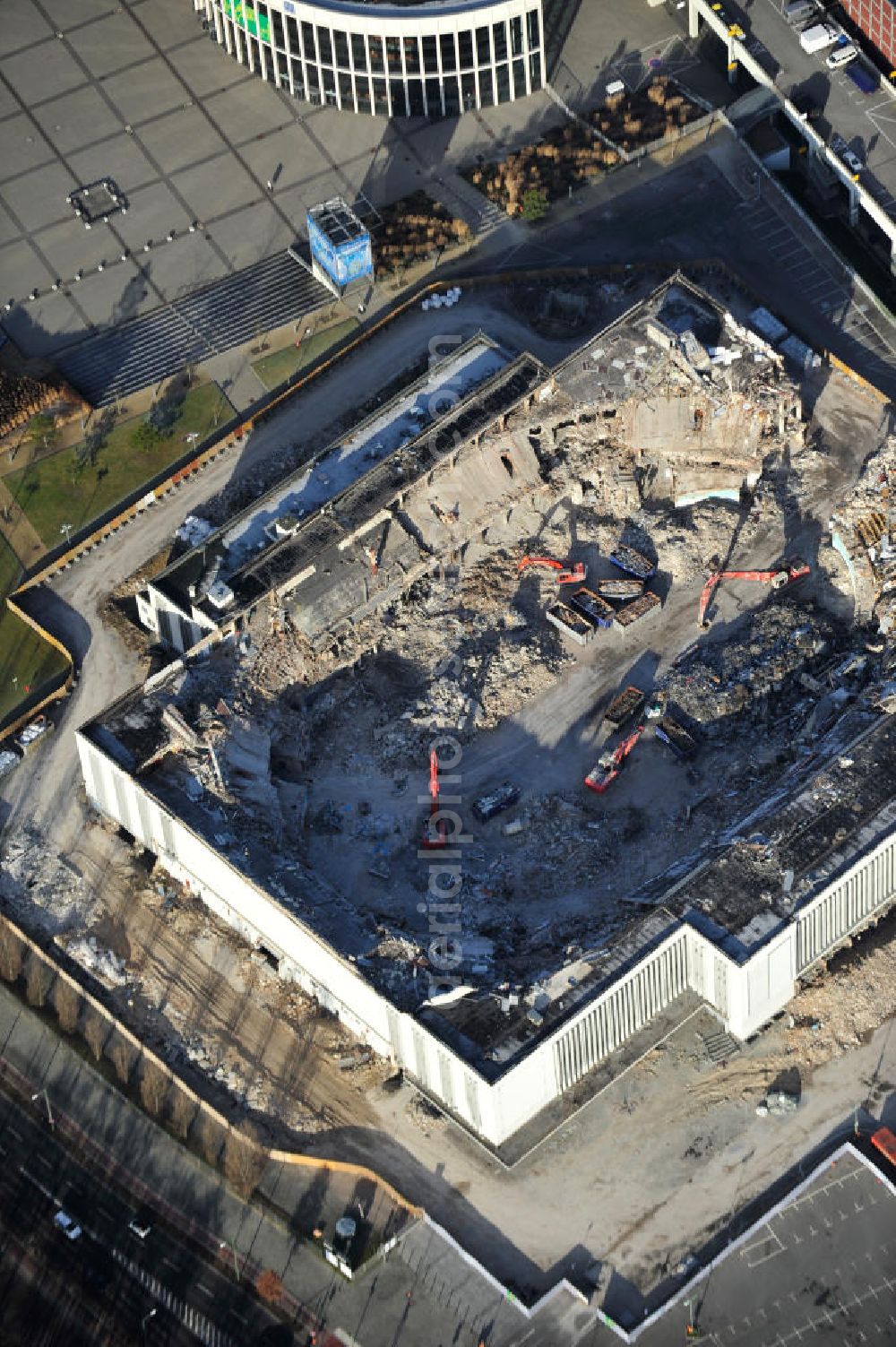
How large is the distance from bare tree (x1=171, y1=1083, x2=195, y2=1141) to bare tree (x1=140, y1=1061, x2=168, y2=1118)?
767 mm

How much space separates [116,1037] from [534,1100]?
2732cm

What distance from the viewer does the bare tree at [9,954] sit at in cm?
17462

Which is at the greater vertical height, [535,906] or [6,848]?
[6,848]

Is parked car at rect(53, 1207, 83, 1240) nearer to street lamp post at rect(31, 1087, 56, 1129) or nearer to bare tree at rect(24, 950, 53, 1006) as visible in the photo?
street lamp post at rect(31, 1087, 56, 1129)

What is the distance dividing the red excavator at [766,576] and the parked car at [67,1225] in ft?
188

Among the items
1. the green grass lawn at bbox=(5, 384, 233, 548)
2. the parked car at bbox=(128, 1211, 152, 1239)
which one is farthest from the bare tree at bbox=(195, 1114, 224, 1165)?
the green grass lawn at bbox=(5, 384, 233, 548)

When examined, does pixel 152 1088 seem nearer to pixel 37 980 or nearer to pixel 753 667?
pixel 37 980

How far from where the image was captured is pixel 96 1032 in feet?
565

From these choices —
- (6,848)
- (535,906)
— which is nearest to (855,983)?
(535,906)

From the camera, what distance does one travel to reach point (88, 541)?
19438 centimetres

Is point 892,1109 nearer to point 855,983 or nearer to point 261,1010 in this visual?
point 855,983

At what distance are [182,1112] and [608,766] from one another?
34904mm

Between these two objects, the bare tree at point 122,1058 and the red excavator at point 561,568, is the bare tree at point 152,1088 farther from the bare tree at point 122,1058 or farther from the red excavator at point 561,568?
the red excavator at point 561,568

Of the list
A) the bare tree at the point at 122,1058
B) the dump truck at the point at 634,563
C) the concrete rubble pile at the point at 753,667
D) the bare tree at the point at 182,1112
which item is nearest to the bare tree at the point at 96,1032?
the bare tree at the point at 122,1058
